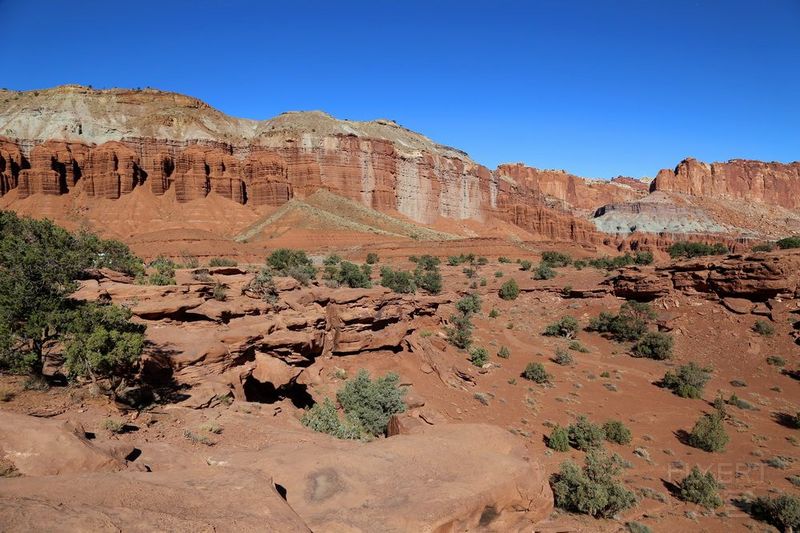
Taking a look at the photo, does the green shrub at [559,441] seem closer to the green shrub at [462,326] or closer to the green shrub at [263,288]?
the green shrub at [462,326]

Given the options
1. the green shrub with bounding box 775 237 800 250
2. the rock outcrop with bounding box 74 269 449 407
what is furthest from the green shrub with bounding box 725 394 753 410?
the green shrub with bounding box 775 237 800 250

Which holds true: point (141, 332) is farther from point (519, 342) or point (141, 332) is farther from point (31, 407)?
point (519, 342)

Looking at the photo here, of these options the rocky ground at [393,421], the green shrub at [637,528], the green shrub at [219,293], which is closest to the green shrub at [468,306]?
the rocky ground at [393,421]

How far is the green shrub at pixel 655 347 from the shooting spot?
21.8m

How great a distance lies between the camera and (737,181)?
133m

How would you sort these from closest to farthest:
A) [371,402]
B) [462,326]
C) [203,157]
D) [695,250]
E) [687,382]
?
[371,402]
[687,382]
[462,326]
[695,250]
[203,157]

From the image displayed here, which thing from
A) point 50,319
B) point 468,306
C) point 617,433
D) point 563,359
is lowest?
point 617,433

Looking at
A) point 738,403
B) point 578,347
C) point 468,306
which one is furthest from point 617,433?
point 468,306

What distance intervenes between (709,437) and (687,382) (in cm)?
595

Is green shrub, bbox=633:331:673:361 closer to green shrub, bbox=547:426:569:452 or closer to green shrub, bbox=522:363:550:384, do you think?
green shrub, bbox=522:363:550:384

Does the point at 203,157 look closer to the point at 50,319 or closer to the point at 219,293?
the point at 219,293

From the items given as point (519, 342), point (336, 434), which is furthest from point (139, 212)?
point (336, 434)

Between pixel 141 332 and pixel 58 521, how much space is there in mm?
7092

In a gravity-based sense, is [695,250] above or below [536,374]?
above
